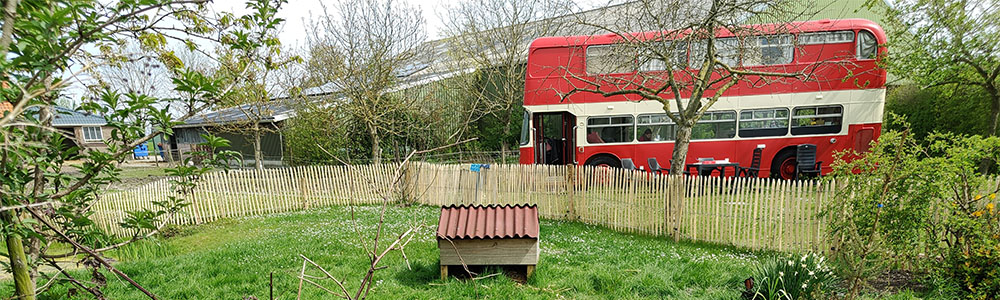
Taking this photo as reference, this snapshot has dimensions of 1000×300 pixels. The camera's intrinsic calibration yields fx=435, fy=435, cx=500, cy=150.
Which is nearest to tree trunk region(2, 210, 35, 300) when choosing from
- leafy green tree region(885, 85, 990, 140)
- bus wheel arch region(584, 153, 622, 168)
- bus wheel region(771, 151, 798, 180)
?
bus wheel arch region(584, 153, 622, 168)

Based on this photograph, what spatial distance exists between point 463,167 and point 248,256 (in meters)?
4.76

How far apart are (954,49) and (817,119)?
2.99m

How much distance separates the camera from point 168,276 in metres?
5.16

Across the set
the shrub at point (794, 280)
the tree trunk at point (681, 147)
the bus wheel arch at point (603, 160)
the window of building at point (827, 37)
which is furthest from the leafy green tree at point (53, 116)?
the window of building at point (827, 37)

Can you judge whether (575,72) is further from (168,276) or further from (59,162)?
(59,162)

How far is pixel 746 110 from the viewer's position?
10.6 m

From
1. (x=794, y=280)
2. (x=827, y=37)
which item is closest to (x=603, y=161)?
(x=827, y=37)

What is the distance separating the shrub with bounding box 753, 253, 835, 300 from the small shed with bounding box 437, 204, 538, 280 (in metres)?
2.11

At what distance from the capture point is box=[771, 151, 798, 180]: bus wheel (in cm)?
1082

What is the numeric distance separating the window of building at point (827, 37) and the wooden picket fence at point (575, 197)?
3853 mm

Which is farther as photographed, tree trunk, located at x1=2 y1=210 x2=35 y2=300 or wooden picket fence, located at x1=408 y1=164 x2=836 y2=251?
wooden picket fence, located at x1=408 y1=164 x2=836 y2=251

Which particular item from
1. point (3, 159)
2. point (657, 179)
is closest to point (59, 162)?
point (3, 159)

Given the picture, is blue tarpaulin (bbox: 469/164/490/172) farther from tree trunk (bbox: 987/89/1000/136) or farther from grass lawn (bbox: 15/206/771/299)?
tree trunk (bbox: 987/89/1000/136)

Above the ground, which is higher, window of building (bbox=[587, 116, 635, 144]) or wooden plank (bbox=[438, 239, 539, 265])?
window of building (bbox=[587, 116, 635, 144])
